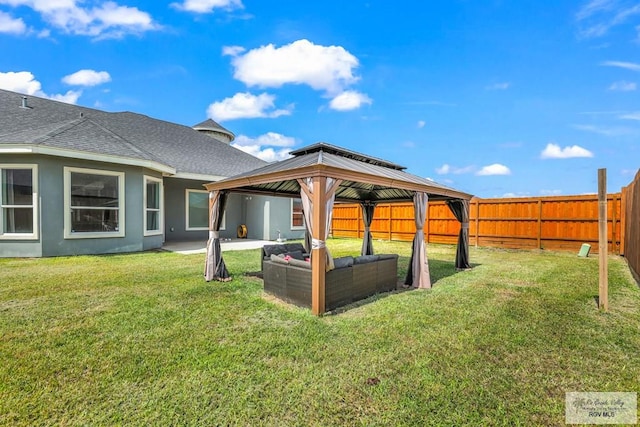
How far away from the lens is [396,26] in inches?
377

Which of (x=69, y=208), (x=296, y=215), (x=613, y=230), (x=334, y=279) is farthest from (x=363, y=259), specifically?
(x=296, y=215)

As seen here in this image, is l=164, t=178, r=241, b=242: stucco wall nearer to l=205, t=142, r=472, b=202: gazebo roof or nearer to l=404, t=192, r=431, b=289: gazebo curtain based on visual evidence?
l=205, t=142, r=472, b=202: gazebo roof

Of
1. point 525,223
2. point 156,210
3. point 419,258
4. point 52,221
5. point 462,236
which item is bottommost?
point 419,258

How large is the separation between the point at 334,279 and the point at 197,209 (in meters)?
11.6

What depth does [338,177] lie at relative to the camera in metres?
4.72

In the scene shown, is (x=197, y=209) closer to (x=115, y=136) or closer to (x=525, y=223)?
(x=115, y=136)

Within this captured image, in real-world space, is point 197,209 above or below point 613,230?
above

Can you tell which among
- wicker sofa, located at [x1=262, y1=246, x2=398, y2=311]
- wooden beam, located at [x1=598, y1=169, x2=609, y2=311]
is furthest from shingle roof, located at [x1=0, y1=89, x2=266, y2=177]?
wooden beam, located at [x1=598, y1=169, x2=609, y2=311]

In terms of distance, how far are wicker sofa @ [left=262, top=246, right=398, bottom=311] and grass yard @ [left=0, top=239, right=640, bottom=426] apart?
0.91ft

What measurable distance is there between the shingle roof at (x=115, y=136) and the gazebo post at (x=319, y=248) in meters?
8.14

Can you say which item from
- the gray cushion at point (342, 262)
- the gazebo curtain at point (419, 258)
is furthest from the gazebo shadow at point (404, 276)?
the gray cushion at point (342, 262)

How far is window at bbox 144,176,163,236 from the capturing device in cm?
1085

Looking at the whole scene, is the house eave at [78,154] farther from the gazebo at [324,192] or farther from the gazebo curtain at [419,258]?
the gazebo curtain at [419,258]

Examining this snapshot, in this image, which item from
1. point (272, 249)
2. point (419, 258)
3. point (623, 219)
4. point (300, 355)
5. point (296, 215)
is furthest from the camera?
point (296, 215)
